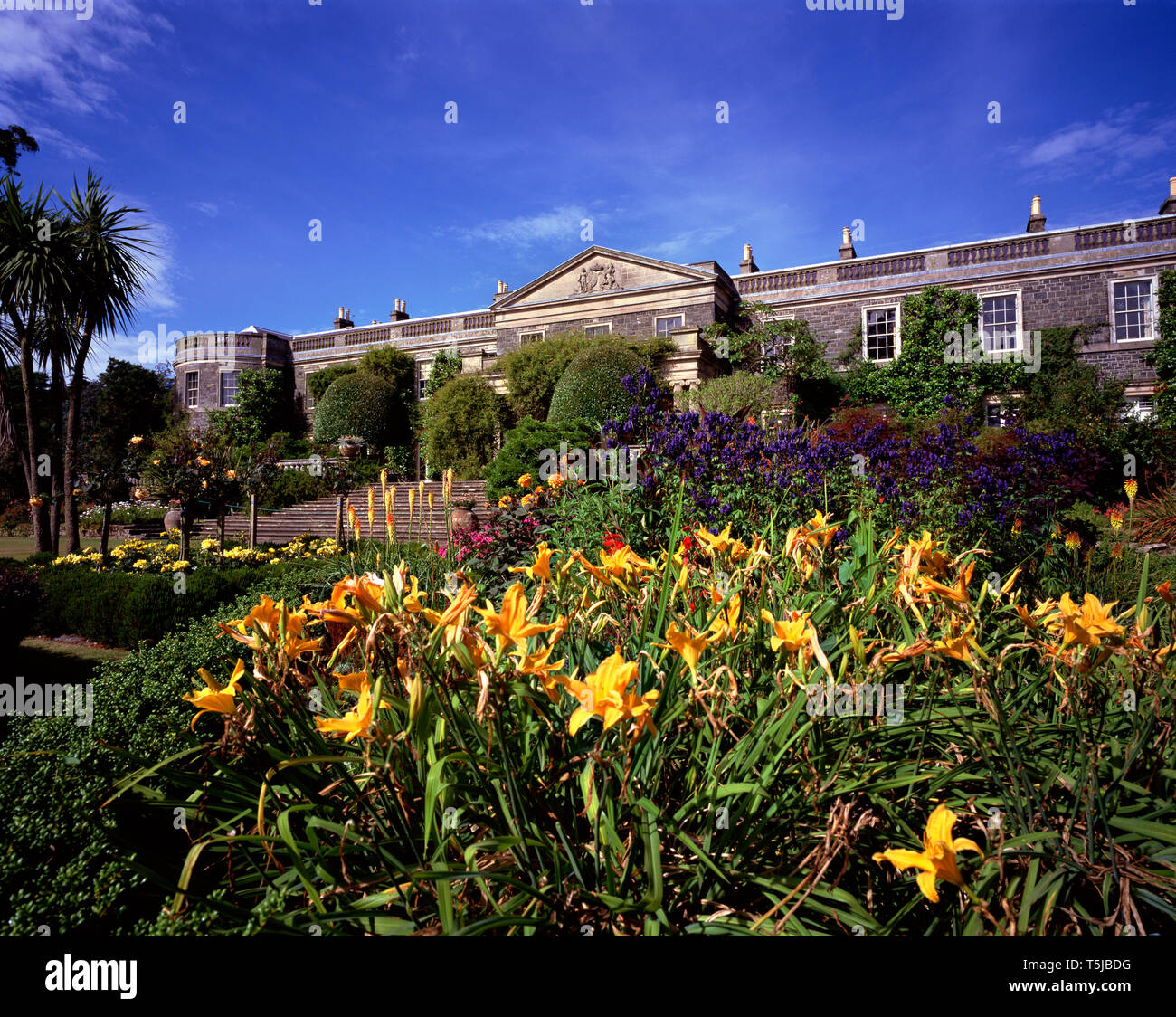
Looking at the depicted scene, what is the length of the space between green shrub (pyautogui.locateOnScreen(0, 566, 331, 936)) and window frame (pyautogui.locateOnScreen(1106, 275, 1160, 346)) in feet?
75.2

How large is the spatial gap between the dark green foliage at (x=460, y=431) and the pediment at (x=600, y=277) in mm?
6231

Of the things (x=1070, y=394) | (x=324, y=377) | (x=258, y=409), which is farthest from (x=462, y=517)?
(x=258, y=409)

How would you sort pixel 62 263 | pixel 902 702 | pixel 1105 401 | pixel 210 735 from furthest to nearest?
1. pixel 1105 401
2. pixel 62 263
3. pixel 210 735
4. pixel 902 702

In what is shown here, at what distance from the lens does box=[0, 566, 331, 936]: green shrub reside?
1.18m

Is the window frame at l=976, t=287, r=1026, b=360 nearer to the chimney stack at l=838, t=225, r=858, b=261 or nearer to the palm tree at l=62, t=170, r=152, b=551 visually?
the chimney stack at l=838, t=225, r=858, b=261

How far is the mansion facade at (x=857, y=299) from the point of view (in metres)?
17.5

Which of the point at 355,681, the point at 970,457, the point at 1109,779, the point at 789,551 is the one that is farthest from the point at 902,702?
the point at 970,457

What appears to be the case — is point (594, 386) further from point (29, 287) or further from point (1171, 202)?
point (1171, 202)

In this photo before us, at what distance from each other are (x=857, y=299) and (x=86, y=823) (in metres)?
22.9

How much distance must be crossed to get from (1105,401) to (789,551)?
1923 cm

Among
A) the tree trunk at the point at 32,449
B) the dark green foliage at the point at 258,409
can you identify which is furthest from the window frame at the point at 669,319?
the dark green foliage at the point at 258,409

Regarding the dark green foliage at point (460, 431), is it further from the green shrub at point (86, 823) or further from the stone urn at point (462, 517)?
the green shrub at point (86, 823)
